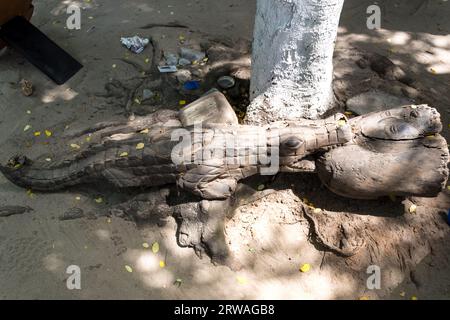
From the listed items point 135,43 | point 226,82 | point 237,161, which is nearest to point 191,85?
point 226,82

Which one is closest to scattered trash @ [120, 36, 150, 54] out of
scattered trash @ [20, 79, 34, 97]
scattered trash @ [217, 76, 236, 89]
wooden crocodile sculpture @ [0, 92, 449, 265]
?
scattered trash @ [20, 79, 34, 97]

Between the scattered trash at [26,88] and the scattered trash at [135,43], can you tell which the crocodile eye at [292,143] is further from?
the scattered trash at [26,88]

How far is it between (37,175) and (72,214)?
0.55m

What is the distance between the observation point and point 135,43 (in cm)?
555

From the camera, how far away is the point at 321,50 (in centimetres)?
352

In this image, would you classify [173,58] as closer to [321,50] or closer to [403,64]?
[321,50]

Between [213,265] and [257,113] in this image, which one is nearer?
[213,265]

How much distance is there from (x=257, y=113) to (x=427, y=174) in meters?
1.63

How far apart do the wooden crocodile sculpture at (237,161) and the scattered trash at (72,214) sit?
11.0 inches

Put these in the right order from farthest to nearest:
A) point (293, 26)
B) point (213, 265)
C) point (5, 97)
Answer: point (5, 97) < point (213, 265) < point (293, 26)

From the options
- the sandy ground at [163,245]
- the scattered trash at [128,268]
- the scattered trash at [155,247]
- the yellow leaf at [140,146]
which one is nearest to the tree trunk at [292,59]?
the sandy ground at [163,245]

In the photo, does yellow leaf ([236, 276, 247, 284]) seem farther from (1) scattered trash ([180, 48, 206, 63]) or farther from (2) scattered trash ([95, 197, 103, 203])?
(1) scattered trash ([180, 48, 206, 63])

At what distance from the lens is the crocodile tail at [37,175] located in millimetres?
4000
